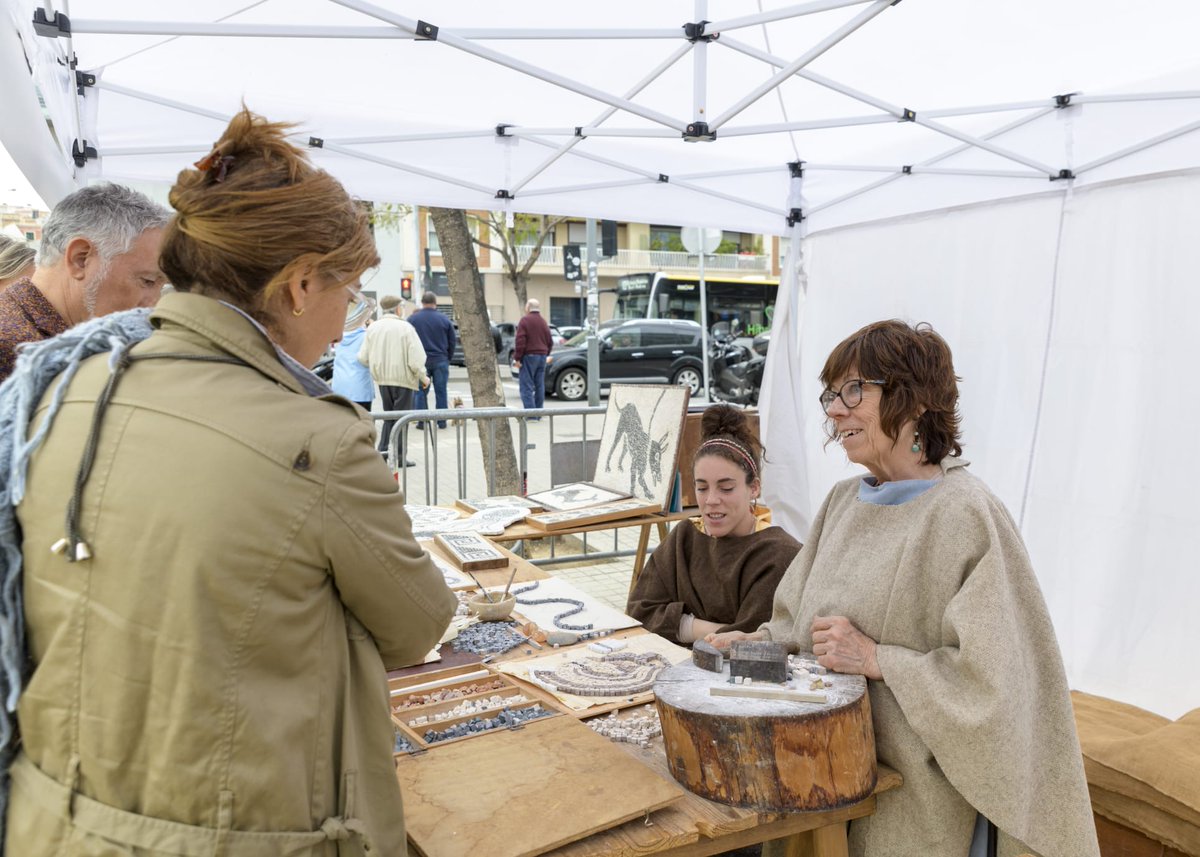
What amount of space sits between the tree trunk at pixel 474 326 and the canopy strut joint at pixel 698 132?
11.2ft

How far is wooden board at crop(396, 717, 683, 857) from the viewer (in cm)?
151

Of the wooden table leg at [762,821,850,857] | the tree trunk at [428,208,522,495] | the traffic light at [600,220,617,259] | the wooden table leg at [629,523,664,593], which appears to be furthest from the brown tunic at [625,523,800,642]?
the traffic light at [600,220,617,259]

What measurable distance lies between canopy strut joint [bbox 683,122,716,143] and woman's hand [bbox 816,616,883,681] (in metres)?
2.57

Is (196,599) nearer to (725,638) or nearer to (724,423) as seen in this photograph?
(725,638)

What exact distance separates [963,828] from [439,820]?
1.07 m

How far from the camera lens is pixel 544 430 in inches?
523

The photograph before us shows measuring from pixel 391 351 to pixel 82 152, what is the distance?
5.72 meters

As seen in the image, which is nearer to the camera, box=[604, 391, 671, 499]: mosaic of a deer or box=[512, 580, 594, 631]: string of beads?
box=[512, 580, 594, 631]: string of beads

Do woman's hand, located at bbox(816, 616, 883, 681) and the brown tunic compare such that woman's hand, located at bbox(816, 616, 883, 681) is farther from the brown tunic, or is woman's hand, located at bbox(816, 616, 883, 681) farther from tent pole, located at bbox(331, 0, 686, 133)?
tent pole, located at bbox(331, 0, 686, 133)

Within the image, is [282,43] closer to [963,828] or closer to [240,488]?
[240,488]

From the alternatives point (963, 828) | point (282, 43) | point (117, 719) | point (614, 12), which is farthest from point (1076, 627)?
point (282, 43)

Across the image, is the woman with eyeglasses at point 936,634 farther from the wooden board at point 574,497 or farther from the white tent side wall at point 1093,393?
the wooden board at point 574,497

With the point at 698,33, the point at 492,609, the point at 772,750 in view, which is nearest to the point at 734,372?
the point at 698,33

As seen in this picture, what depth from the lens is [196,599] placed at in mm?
1069
